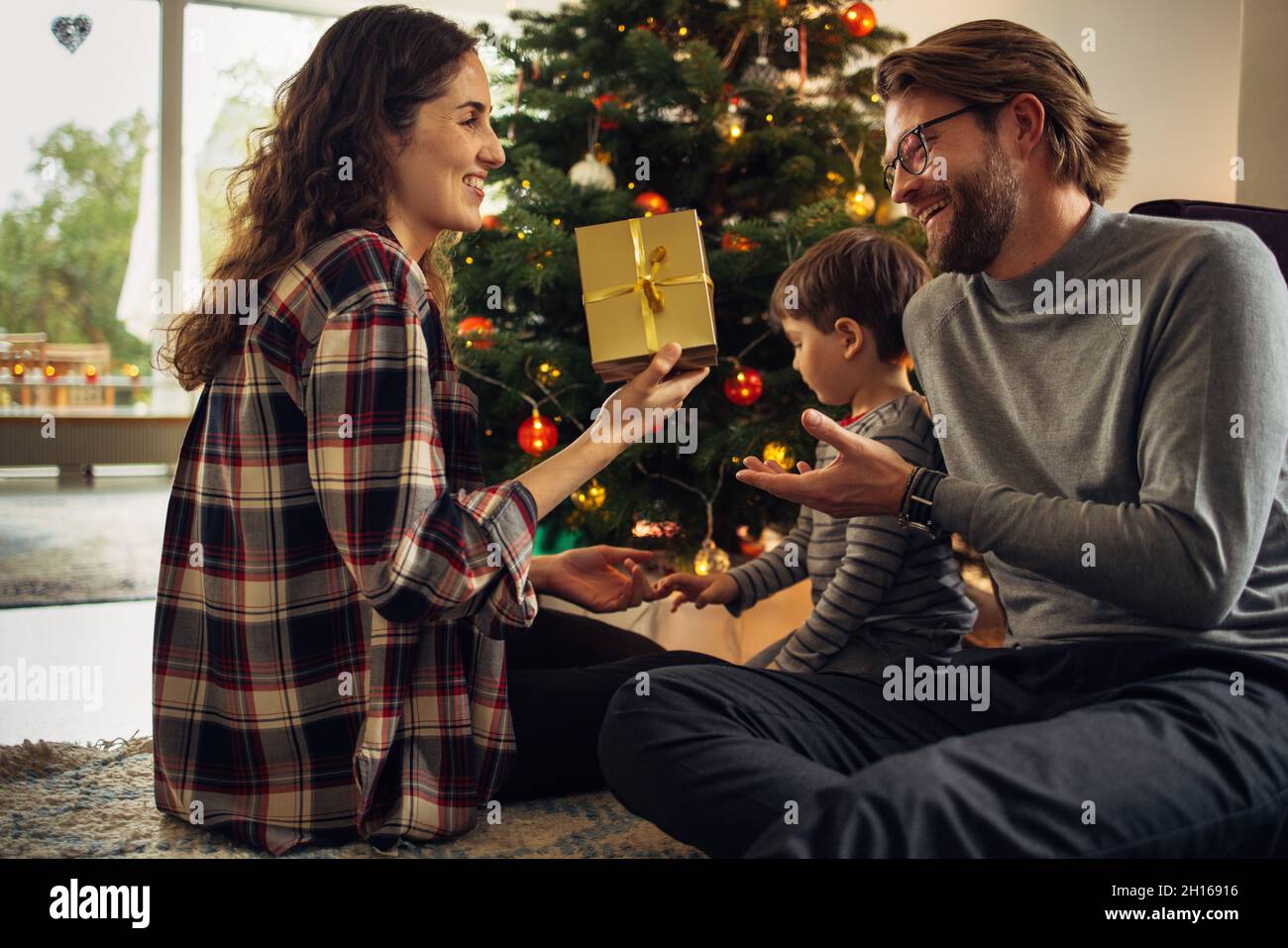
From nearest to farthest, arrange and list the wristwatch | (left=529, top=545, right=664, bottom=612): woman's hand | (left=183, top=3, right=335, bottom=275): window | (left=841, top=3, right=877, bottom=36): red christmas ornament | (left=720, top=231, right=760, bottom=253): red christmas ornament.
Answer: the wristwatch, (left=529, top=545, right=664, bottom=612): woman's hand, (left=720, top=231, right=760, bottom=253): red christmas ornament, (left=841, top=3, right=877, bottom=36): red christmas ornament, (left=183, top=3, right=335, bottom=275): window

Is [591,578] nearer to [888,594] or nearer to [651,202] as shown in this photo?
[888,594]

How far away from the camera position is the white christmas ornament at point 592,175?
2.34m

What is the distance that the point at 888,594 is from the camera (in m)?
1.48

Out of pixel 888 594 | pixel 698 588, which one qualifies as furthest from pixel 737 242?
pixel 888 594

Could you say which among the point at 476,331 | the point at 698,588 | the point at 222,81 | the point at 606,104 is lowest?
the point at 698,588

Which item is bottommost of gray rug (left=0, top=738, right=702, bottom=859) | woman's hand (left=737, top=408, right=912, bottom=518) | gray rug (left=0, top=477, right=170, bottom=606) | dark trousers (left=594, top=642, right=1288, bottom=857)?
gray rug (left=0, top=477, right=170, bottom=606)

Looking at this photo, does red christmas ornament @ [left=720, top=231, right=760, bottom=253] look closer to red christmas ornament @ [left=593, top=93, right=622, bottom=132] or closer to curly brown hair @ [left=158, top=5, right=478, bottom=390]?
red christmas ornament @ [left=593, top=93, right=622, bottom=132]

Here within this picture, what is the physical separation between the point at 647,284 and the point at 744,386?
34.8 inches

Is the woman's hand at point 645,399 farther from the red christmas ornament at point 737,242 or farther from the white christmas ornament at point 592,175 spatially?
the white christmas ornament at point 592,175

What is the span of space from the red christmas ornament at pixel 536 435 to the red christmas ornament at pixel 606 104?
2.31ft

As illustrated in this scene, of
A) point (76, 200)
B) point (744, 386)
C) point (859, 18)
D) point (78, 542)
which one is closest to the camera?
point (744, 386)

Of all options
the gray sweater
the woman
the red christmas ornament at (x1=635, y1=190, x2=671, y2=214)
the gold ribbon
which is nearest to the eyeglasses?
the gray sweater

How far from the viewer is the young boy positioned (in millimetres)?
1445

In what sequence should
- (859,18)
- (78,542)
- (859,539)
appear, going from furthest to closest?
(78,542), (859,18), (859,539)
